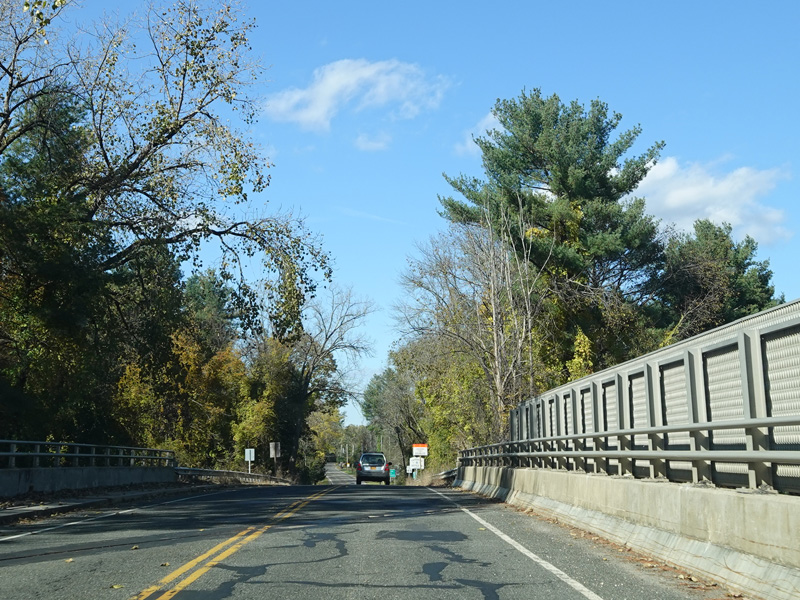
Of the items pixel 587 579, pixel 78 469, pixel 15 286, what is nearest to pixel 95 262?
pixel 15 286

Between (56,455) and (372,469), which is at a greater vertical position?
(56,455)

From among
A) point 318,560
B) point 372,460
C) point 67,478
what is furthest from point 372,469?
point 318,560

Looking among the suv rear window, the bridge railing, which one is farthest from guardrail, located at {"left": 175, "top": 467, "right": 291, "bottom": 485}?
the bridge railing

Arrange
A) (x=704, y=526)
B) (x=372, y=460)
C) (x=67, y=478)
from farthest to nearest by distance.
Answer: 1. (x=372, y=460)
2. (x=67, y=478)
3. (x=704, y=526)

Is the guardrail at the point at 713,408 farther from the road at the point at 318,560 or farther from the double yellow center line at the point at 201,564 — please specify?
the double yellow center line at the point at 201,564

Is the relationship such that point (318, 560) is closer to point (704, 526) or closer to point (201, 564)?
point (201, 564)

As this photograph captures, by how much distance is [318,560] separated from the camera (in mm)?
9680

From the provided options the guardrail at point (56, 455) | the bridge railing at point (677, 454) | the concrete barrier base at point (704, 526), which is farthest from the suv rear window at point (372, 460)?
the concrete barrier base at point (704, 526)

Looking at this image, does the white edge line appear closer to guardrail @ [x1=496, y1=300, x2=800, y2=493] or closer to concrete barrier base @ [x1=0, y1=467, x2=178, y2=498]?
guardrail @ [x1=496, y1=300, x2=800, y2=493]

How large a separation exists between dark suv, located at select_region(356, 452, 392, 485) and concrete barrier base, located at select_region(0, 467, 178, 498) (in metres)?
20.6

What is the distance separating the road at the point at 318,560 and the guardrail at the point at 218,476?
64.7 feet

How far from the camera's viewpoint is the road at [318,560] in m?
7.74

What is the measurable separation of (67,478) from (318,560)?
13.9 m

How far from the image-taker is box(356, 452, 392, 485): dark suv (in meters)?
48.9
